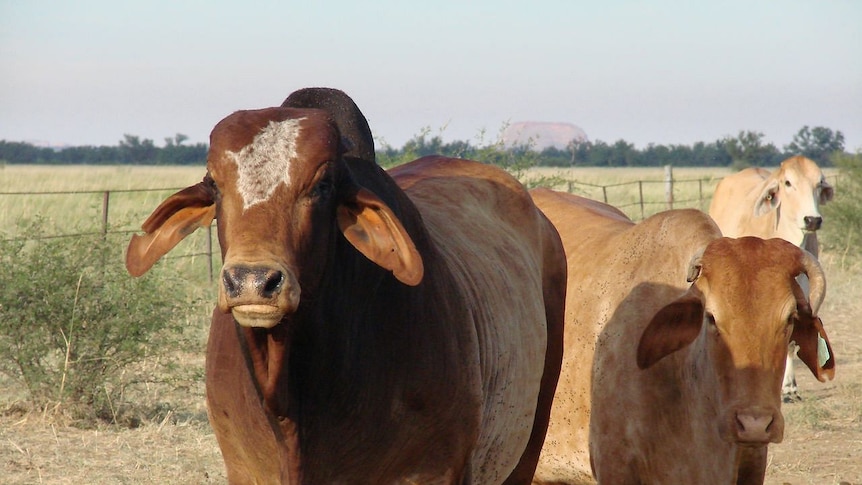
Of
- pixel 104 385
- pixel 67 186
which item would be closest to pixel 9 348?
pixel 104 385

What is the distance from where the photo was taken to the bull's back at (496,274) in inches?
148

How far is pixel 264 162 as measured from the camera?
8.99 ft

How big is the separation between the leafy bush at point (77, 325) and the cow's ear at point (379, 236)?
4738 mm

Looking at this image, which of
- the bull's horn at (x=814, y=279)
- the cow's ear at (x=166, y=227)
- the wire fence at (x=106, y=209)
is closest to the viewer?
the cow's ear at (x=166, y=227)

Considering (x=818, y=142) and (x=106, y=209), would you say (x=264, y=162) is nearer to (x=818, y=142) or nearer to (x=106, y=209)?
(x=106, y=209)

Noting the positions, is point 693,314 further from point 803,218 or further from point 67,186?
point 67,186

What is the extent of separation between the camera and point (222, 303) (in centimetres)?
253

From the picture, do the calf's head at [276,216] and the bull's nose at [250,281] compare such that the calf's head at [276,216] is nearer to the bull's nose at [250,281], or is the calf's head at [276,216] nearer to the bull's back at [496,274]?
the bull's nose at [250,281]

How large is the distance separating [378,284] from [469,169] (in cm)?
203

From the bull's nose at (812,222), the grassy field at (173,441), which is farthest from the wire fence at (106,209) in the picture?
the bull's nose at (812,222)

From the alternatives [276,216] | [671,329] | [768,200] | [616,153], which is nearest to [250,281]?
[276,216]

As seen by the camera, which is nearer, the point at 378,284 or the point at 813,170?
the point at 378,284

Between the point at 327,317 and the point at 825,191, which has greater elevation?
the point at 825,191

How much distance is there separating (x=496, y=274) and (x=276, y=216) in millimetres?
1613
